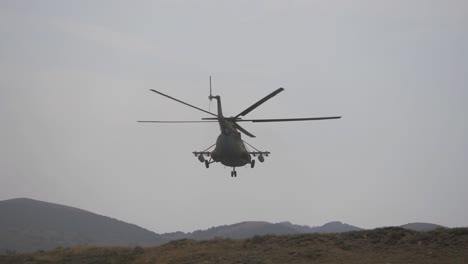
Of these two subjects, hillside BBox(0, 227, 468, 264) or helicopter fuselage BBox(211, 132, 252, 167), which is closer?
hillside BBox(0, 227, 468, 264)

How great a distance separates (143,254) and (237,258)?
30.6 ft

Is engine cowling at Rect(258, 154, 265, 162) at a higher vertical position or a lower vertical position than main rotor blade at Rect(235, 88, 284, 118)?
lower

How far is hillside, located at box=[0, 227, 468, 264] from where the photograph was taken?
102ft

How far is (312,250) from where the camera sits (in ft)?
111

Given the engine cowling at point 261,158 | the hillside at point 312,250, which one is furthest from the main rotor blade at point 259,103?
the hillside at point 312,250

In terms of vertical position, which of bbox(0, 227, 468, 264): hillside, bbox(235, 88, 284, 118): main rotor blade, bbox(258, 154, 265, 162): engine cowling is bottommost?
bbox(0, 227, 468, 264): hillside

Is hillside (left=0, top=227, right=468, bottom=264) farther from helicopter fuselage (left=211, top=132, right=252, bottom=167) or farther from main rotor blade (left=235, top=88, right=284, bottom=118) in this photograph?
main rotor blade (left=235, top=88, right=284, bottom=118)

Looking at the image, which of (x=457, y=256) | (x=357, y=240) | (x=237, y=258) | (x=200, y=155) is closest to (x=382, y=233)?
(x=357, y=240)

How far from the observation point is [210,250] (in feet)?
123

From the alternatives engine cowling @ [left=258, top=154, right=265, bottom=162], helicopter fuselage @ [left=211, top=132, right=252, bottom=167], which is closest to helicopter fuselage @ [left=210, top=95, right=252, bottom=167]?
helicopter fuselage @ [left=211, top=132, right=252, bottom=167]

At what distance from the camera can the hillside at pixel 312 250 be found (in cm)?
3095

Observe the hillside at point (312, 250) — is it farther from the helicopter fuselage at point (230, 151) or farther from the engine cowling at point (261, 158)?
the helicopter fuselage at point (230, 151)

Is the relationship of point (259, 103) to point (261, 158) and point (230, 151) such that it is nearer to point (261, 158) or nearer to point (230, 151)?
point (230, 151)

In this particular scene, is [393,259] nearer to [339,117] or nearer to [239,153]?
[339,117]
